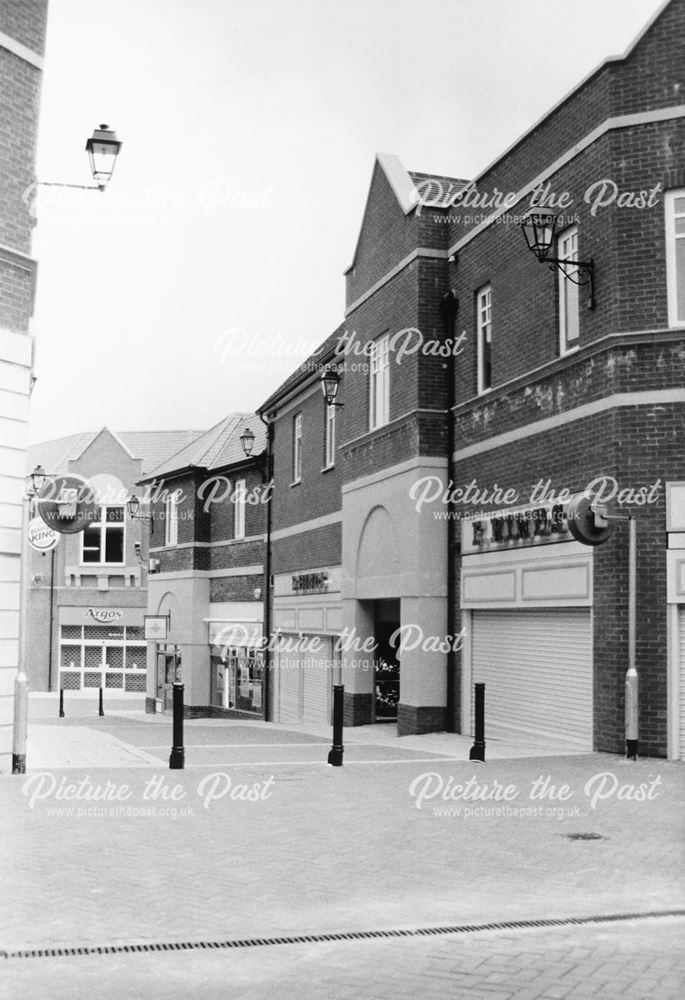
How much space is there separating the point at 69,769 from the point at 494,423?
27.0 ft

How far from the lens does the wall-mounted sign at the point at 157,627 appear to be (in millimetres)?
36375

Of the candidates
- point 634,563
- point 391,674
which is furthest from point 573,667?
point 391,674

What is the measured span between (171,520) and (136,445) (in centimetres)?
1405

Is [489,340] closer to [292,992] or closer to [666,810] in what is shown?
[666,810]

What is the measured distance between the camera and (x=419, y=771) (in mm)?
12992

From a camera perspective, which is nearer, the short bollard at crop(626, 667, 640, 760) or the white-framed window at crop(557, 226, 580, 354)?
the short bollard at crop(626, 667, 640, 760)

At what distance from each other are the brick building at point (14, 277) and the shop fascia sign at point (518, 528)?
6751 millimetres

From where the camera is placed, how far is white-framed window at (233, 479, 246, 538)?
108ft

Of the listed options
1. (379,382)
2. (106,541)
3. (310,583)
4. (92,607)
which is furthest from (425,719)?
(106,541)

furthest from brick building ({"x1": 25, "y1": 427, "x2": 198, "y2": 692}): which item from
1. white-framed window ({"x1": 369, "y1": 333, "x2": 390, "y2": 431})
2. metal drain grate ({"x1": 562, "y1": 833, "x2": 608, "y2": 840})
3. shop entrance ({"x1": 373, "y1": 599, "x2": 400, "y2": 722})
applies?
metal drain grate ({"x1": 562, "y1": 833, "x2": 608, "y2": 840})

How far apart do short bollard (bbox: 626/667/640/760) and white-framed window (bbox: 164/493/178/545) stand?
25.3m

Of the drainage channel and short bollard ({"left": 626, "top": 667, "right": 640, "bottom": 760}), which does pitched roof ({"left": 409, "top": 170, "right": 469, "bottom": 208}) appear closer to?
short bollard ({"left": 626, "top": 667, "right": 640, "bottom": 760})

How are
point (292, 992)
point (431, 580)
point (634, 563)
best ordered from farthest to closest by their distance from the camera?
point (431, 580) < point (634, 563) < point (292, 992)

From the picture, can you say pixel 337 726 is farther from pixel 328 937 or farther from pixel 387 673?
pixel 387 673
